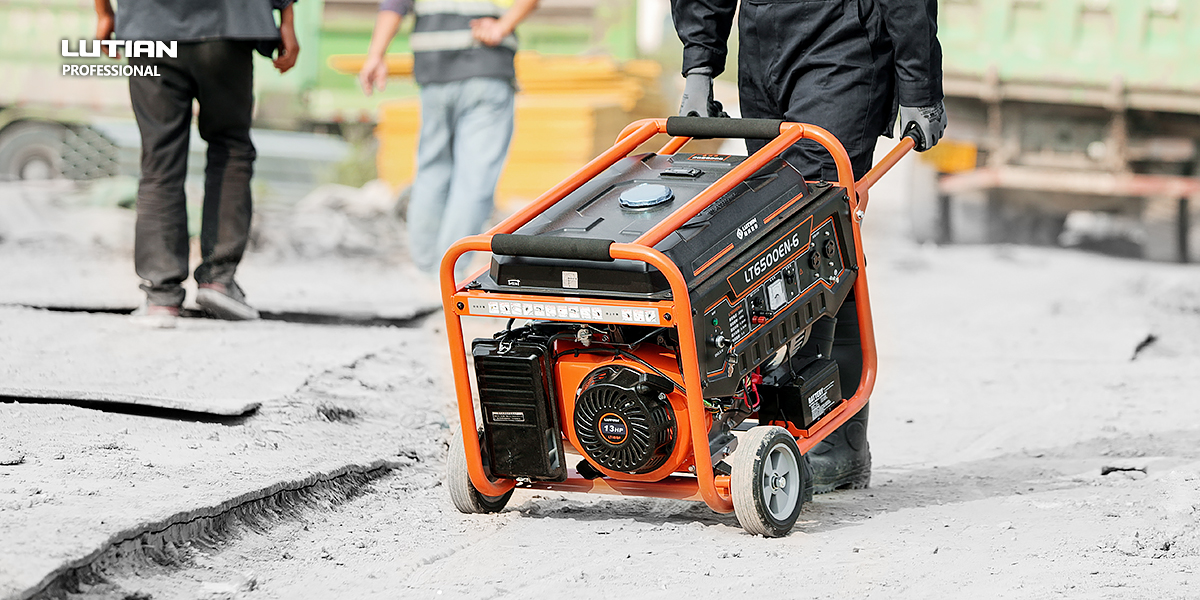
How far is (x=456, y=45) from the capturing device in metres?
6.80

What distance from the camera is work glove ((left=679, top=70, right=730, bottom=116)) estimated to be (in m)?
3.57

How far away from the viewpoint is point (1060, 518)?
3164mm

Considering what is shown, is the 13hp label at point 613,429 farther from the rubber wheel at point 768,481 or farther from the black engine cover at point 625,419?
the rubber wheel at point 768,481

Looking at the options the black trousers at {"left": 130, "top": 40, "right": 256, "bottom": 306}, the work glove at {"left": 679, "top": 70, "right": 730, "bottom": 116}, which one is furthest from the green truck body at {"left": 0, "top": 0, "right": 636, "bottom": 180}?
the work glove at {"left": 679, "top": 70, "right": 730, "bottom": 116}

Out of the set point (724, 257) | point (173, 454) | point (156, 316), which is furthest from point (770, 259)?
point (156, 316)

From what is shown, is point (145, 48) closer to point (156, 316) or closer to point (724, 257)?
point (156, 316)

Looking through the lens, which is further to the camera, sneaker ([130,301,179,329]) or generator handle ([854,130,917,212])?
sneaker ([130,301,179,329])

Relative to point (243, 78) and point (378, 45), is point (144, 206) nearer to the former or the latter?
point (243, 78)

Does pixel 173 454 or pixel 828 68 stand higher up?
pixel 828 68

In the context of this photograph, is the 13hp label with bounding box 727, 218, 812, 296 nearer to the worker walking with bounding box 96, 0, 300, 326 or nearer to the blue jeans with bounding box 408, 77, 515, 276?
the worker walking with bounding box 96, 0, 300, 326

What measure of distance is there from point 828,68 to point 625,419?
1104 mm

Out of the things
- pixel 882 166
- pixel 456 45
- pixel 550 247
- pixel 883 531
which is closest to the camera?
pixel 550 247

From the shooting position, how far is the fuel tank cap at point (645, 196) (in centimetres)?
290

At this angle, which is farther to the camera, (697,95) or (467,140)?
(467,140)
